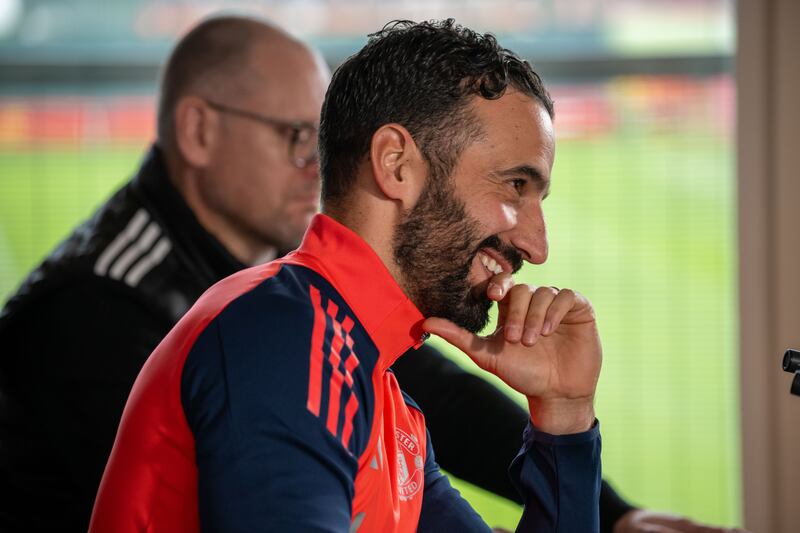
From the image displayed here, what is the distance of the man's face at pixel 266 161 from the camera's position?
5.49 ft

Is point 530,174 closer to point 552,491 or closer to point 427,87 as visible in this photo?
point 427,87

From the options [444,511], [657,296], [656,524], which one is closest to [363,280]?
[444,511]

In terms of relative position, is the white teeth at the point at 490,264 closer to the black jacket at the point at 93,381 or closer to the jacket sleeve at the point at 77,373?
the black jacket at the point at 93,381

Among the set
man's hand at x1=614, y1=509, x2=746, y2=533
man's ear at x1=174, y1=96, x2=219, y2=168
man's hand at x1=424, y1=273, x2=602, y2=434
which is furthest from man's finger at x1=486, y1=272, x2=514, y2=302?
man's ear at x1=174, y1=96, x2=219, y2=168

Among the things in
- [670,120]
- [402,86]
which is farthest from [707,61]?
[402,86]

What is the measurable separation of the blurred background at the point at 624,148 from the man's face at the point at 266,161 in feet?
3.52

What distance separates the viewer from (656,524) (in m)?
1.16

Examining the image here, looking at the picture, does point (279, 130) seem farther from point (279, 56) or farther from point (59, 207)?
point (59, 207)

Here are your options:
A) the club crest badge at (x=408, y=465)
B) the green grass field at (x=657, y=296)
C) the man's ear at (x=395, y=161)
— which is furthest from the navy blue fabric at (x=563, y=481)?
the green grass field at (x=657, y=296)

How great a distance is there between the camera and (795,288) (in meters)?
2.39

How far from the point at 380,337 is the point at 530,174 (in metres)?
0.23

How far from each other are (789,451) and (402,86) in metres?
1.94

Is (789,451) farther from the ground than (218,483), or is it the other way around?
(218,483)

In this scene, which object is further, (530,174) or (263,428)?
(530,174)
